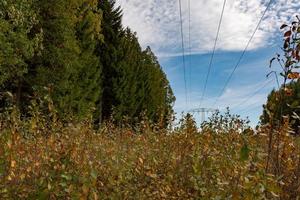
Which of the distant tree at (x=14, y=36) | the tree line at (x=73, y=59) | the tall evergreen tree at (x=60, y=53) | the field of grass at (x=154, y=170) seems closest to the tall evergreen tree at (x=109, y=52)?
the tree line at (x=73, y=59)

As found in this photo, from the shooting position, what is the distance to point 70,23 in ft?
78.6

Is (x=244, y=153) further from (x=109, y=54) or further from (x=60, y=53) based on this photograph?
(x=109, y=54)

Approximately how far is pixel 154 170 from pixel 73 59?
2045 centimetres

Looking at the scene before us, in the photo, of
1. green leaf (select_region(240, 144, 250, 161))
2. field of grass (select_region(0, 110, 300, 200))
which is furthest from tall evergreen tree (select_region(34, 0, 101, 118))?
green leaf (select_region(240, 144, 250, 161))

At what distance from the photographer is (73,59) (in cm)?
2441

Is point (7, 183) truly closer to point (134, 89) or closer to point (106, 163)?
point (106, 163)

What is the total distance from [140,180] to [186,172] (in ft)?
2.02

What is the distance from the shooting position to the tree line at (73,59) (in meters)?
18.2

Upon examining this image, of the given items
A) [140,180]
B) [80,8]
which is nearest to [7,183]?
[140,180]

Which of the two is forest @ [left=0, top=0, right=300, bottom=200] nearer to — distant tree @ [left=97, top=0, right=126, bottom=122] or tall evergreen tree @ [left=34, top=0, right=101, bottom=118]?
tall evergreen tree @ [left=34, top=0, right=101, bottom=118]

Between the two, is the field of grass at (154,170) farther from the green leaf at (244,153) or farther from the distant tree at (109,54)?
the distant tree at (109,54)

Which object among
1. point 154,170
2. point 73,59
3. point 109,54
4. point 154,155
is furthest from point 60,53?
point 154,170

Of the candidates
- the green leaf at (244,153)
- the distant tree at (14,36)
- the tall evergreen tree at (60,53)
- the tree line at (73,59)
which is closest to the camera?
the green leaf at (244,153)

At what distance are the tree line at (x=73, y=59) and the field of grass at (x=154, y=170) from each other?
2.81 ft
